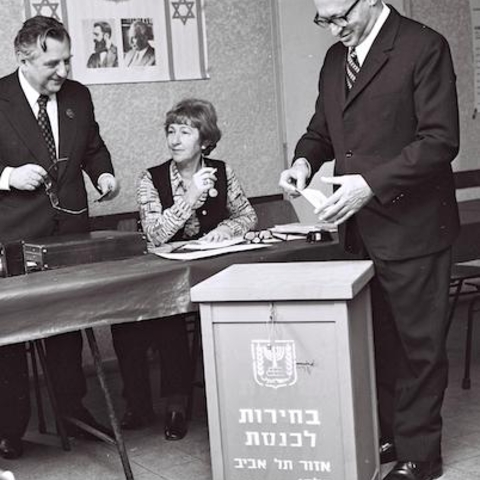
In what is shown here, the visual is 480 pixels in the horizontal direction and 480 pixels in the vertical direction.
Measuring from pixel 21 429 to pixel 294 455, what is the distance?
1.20 m

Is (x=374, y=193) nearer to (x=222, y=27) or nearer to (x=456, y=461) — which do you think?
(x=456, y=461)

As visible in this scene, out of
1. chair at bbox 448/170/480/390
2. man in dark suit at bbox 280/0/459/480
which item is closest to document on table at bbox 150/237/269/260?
man in dark suit at bbox 280/0/459/480

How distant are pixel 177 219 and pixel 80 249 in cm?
65

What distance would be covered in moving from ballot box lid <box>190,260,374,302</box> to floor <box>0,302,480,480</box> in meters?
0.74

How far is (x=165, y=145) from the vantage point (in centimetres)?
487

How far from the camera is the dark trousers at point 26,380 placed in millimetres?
3352

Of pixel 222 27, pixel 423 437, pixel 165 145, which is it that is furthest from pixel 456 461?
pixel 222 27

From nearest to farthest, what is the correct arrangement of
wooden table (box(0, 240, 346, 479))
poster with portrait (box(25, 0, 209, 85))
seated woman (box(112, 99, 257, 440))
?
wooden table (box(0, 240, 346, 479)), seated woman (box(112, 99, 257, 440)), poster with portrait (box(25, 0, 209, 85))

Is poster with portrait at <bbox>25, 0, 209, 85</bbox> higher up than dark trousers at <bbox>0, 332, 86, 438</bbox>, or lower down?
higher up

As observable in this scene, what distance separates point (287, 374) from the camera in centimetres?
264

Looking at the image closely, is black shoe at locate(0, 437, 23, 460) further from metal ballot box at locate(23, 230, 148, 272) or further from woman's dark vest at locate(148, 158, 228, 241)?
woman's dark vest at locate(148, 158, 228, 241)

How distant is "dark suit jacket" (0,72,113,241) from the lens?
3473mm

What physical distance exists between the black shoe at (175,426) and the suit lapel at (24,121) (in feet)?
3.34

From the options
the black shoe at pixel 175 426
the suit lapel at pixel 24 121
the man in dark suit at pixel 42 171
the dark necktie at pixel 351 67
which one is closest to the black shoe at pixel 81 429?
the man in dark suit at pixel 42 171
